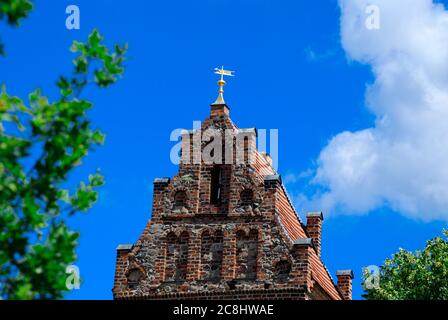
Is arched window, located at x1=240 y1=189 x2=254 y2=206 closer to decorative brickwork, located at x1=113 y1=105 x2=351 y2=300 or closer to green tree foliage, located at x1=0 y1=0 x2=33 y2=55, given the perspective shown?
decorative brickwork, located at x1=113 y1=105 x2=351 y2=300

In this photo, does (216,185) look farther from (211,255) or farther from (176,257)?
(176,257)

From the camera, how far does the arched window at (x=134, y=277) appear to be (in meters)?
22.7

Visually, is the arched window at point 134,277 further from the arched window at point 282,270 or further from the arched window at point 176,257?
the arched window at point 282,270

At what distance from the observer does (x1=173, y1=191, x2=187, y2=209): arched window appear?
23219 millimetres

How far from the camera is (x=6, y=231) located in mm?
7270

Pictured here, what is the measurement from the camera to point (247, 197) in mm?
22922

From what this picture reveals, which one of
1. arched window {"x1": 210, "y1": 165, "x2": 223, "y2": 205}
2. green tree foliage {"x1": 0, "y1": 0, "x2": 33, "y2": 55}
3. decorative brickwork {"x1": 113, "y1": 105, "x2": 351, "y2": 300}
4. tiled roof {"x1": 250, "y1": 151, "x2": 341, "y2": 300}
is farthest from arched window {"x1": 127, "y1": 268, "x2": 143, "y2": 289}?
green tree foliage {"x1": 0, "y1": 0, "x2": 33, "y2": 55}

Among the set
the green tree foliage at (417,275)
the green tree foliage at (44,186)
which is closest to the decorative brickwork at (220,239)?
the green tree foliage at (417,275)

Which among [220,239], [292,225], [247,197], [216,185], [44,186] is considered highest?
[216,185]

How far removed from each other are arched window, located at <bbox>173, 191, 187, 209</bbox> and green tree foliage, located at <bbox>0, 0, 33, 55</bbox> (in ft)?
52.4

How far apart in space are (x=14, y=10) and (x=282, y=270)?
15.3 metres

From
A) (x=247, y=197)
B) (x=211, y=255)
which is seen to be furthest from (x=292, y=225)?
(x=211, y=255)
